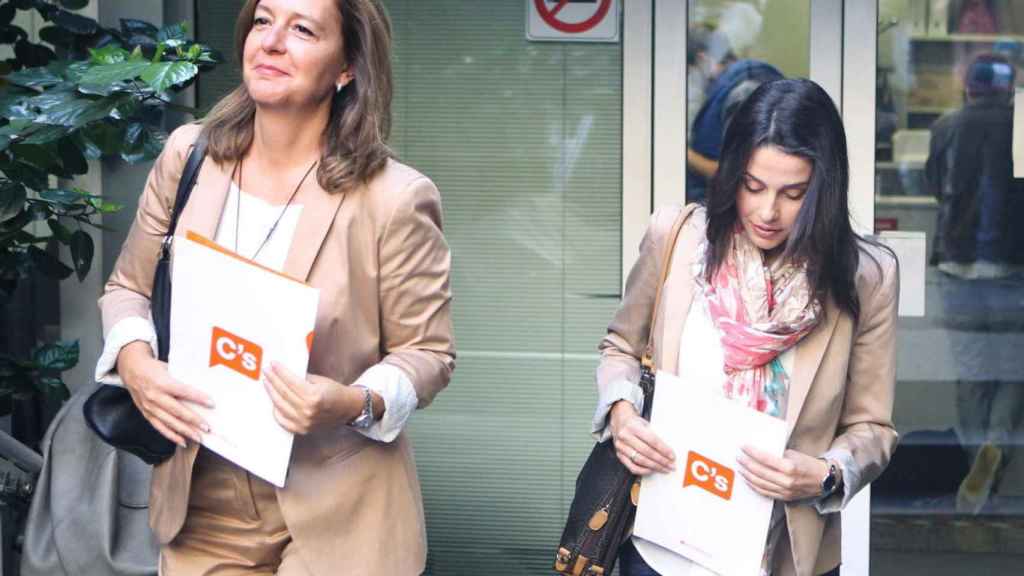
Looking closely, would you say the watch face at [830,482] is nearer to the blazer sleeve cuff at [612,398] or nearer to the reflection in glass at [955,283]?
the blazer sleeve cuff at [612,398]

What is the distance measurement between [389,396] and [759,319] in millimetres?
798

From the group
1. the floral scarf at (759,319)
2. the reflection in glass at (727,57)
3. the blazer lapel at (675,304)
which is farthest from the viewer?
the reflection in glass at (727,57)

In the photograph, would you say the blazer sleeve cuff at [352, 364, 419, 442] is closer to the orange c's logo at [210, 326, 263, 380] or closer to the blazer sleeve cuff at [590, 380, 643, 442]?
the orange c's logo at [210, 326, 263, 380]

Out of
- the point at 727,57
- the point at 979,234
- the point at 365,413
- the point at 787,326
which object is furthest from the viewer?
the point at 979,234

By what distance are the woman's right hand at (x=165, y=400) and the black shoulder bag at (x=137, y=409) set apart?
0.25 ft

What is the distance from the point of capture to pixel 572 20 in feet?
18.8

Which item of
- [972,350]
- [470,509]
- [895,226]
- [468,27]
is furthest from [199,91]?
[972,350]

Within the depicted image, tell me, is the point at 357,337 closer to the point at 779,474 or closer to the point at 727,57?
the point at 779,474

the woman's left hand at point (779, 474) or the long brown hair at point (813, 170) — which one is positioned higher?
the long brown hair at point (813, 170)

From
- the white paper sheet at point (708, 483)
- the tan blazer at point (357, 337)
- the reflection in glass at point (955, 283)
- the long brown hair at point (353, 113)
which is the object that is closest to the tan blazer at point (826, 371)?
the white paper sheet at point (708, 483)

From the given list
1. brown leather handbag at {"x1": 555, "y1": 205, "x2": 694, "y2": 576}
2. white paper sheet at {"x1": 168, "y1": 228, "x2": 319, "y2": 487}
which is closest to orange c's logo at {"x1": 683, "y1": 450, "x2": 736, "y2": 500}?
brown leather handbag at {"x1": 555, "y1": 205, "x2": 694, "y2": 576}

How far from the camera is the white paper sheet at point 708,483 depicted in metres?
3.14

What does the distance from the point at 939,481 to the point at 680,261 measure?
9.61 ft

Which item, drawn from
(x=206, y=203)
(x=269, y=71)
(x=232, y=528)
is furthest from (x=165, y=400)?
(x=269, y=71)
